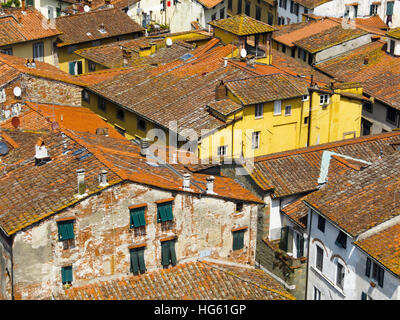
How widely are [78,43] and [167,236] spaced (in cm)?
4113

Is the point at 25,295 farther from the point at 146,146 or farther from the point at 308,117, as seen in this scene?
the point at 308,117

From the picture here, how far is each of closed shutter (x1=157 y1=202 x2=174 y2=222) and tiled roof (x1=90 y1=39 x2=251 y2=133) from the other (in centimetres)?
1294

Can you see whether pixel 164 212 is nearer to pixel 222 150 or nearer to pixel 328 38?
pixel 222 150

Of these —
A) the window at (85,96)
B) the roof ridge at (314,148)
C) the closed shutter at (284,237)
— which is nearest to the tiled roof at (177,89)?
the window at (85,96)

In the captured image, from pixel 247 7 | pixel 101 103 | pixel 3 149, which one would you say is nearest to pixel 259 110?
pixel 101 103

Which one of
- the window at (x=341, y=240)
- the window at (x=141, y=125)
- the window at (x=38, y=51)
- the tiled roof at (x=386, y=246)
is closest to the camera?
the tiled roof at (x=386, y=246)

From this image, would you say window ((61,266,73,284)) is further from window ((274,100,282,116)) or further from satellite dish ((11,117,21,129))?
window ((274,100,282,116))

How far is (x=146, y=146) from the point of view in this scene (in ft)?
164

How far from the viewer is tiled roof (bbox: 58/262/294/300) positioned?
43.6 m

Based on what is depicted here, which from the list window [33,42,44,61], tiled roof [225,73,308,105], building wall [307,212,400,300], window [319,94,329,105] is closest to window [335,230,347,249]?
building wall [307,212,400,300]

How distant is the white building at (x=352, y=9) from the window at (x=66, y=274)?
57.3 meters

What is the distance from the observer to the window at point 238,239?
47594 mm

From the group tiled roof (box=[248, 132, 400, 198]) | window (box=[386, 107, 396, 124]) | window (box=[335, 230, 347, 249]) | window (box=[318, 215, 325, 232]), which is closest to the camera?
window (box=[335, 230, 347, 249])

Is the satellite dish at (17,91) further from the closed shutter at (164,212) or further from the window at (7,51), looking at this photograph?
the closed shutter at (164,212)
